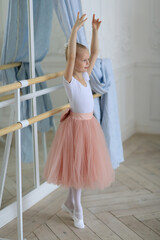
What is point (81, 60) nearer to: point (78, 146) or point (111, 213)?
point (78, 146)

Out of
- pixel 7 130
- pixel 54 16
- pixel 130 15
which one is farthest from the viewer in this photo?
pixel 130 15

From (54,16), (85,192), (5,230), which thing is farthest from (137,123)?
(5,230)

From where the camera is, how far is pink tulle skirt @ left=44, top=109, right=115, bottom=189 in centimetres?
247

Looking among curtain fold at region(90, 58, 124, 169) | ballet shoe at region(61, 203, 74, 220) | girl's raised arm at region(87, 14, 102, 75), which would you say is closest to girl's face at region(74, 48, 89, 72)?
girl's raised arm at region(87, 14, 102, 75)

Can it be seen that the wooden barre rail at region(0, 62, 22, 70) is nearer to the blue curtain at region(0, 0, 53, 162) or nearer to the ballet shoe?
the blue curtain at region(0, 0, 53, 162)

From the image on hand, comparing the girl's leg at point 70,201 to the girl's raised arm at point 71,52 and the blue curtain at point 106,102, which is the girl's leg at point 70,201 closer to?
the blue curtain at point 106,102

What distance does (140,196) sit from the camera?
2.97 metres

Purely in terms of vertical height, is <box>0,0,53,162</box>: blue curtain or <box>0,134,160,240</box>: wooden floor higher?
<box>0,0,53,162</box>: blue curtain

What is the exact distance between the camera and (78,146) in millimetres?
2465

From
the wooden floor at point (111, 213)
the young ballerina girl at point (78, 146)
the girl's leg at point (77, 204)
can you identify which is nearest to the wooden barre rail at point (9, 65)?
the young ballerina girl at point (78, 146)

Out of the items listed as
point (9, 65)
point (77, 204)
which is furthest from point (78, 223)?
point (9, 65)

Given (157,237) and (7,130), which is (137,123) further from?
(7,130)

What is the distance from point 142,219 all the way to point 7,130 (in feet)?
3.72

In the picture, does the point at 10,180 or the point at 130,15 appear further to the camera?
the point at 130,15
